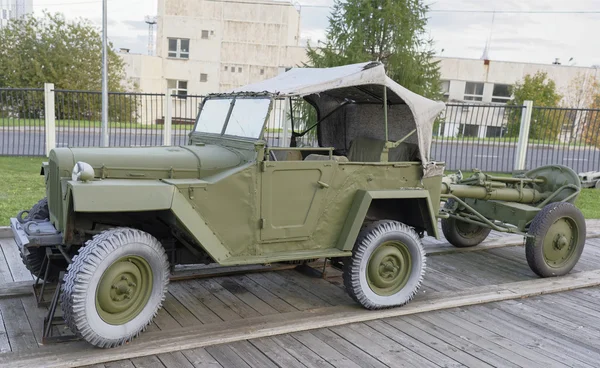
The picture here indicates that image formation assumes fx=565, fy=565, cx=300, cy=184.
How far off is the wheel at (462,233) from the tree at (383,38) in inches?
230

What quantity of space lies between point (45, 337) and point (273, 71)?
138 ft

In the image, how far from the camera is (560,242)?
650 centimetres

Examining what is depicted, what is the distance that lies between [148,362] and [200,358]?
0.37 m

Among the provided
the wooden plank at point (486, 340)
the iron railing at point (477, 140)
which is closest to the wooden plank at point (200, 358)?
the wooden plank at point (486, 340)

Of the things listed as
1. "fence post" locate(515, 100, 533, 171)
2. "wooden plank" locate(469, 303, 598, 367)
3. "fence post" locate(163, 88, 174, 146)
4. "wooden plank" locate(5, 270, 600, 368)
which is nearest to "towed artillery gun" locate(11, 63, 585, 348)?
"wooden plank" locate(5, 270, 600, 368)

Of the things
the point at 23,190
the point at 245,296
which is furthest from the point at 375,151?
the point at 23,190

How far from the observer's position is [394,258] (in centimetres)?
539

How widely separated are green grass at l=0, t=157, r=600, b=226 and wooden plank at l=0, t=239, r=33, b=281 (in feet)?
2.20

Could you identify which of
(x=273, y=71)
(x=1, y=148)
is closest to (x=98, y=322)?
(x=1, y=148)

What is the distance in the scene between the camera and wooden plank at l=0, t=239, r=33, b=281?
5.65 meters

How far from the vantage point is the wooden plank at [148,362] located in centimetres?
398

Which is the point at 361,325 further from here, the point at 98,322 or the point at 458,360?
the point at 98,322

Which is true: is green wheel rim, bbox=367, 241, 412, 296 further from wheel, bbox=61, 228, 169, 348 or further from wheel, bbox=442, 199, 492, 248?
wheel, bbox=442, 199, 492, 248

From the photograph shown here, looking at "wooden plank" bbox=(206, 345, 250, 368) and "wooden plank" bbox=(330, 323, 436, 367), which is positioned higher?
"wooden plank" bbox=(330, 323, 436, 367)
